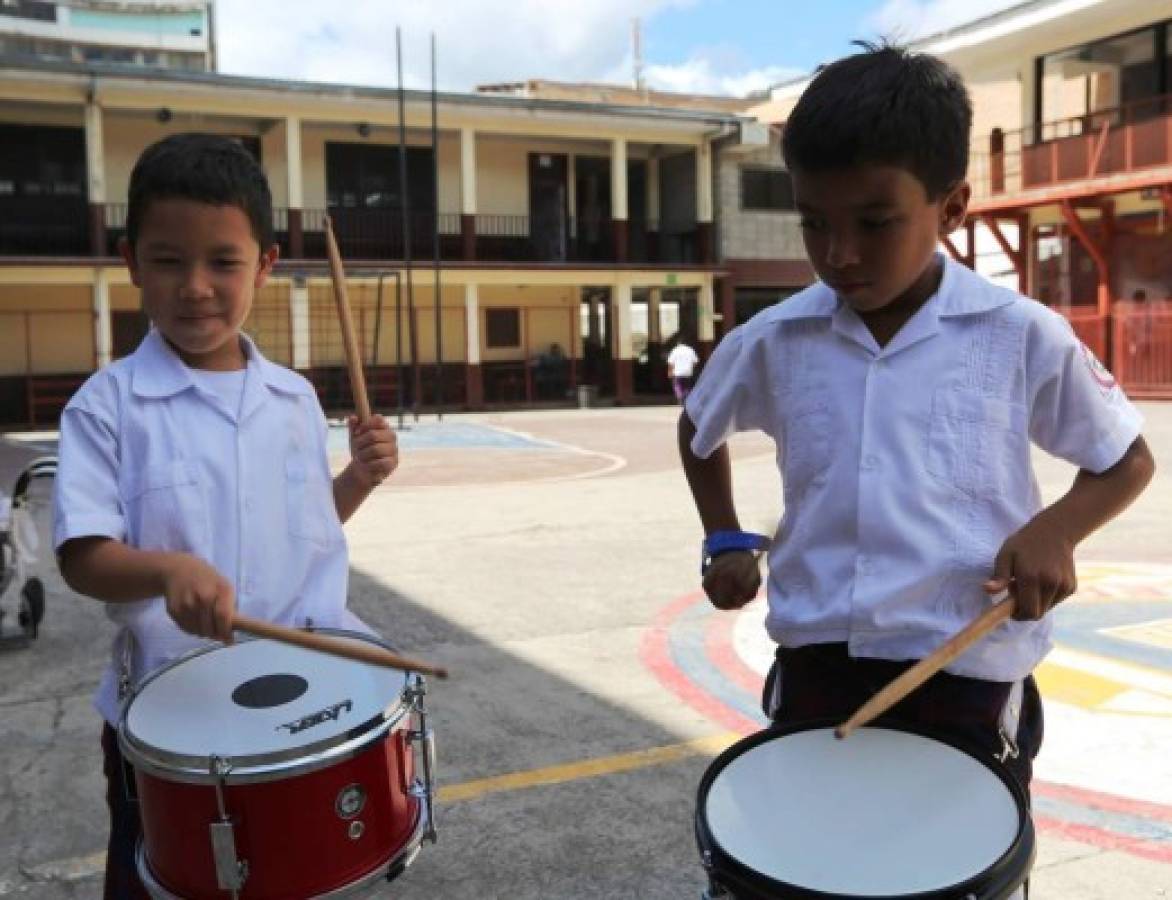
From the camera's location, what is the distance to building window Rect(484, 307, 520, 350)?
26.1m

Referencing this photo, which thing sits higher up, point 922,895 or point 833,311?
point 833,311

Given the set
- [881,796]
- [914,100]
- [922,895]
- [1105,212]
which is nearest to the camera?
[922,895]

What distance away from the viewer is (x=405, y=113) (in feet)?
76.7

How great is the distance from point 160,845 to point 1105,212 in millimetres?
23463

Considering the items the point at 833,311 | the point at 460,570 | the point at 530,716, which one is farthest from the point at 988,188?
the point at 833,311

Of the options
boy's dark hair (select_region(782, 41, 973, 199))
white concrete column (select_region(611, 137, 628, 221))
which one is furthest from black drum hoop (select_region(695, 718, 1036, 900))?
white concrete column (select_region(611, 137, 628, 221))

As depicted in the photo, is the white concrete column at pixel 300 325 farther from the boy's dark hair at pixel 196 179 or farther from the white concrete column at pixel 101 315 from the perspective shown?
the boy's dark hair at pixel 196 179

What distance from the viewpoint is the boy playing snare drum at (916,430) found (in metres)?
1.63

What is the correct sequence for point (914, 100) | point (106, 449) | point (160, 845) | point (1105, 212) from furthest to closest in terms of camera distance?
point (1105, 212)
point (106, 449)
point (160, 845)
point (914, 100)

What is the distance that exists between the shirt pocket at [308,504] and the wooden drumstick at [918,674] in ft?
3.26

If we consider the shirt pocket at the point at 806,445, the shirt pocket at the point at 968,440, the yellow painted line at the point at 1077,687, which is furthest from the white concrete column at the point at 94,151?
the shirt pocket at the point at 968,440

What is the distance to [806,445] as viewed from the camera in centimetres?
183

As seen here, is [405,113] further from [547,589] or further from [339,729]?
[339,729]

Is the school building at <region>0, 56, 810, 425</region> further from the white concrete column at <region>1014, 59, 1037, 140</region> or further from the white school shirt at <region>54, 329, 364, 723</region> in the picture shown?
the white school shirt at <region>54, 329, 364, 723</region>
